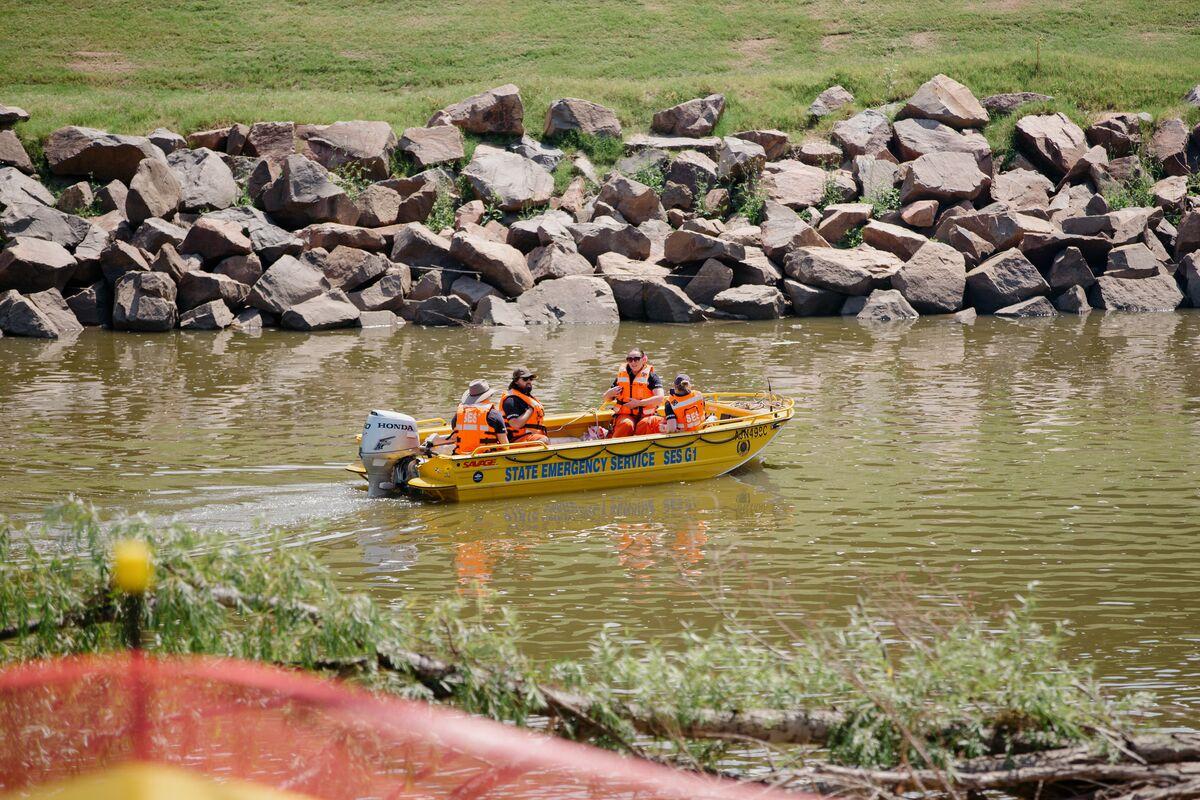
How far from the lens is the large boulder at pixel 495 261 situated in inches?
1216

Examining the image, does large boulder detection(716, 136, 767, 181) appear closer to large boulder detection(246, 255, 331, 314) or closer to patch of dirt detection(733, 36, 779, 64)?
patch of dirt detection(733, 36, 779, 64)

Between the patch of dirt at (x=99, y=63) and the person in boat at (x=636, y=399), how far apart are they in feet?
109

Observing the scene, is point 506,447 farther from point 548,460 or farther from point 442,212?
point 442,212

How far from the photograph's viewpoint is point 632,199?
3444cm

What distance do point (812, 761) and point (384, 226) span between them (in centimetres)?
2795

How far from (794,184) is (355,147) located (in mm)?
12185

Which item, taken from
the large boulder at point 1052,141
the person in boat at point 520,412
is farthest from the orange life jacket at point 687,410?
the large boulder at point 1052,141

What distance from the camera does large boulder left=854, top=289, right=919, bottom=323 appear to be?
31109 millimetres

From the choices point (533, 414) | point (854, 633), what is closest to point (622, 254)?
point (533, 414)

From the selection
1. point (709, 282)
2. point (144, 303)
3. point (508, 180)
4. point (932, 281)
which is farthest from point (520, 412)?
point (508, 180)

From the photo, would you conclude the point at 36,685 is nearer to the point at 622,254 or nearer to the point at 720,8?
the point at 622,254

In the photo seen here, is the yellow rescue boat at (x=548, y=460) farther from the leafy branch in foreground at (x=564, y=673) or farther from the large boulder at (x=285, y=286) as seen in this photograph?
the large boulder at (x=285, y=286)

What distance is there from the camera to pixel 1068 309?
3219 centimetres

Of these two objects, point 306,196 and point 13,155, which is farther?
point 13,155
